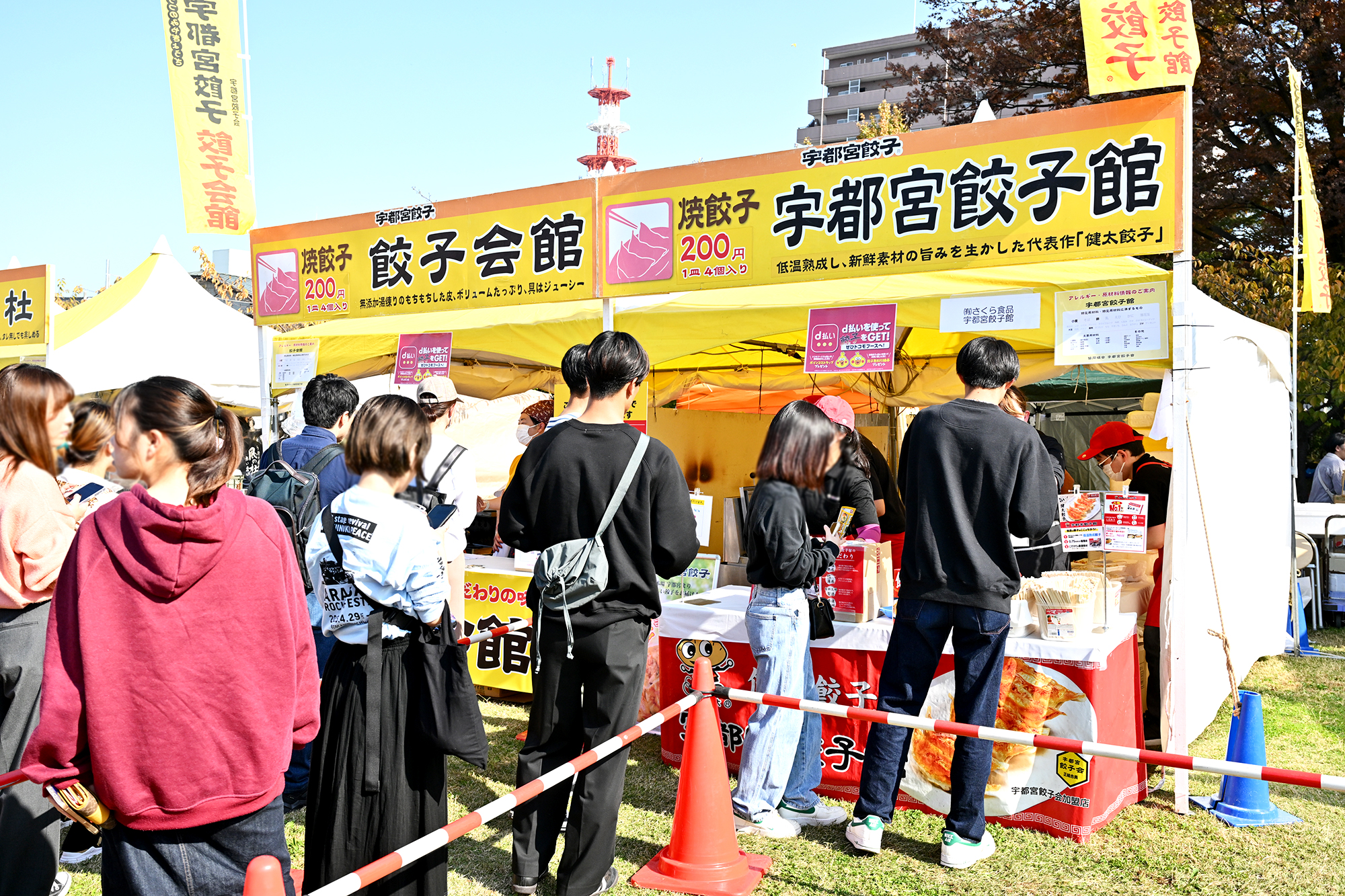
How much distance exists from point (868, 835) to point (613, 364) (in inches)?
76.2

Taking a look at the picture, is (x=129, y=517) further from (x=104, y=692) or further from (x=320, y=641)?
(x=320, y=641)

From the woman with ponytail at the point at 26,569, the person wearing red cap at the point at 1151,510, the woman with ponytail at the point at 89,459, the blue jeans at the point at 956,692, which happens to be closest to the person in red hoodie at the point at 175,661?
the woman with ponytail at the point at 26,569

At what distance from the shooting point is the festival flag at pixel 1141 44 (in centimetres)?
412

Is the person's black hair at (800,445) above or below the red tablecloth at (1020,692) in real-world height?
above

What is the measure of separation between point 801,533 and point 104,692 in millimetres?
2315

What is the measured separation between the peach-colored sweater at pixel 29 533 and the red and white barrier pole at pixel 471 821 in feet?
3.72

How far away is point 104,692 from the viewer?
180 centimetres

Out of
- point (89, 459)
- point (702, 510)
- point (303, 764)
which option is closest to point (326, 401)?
point (89, 459)

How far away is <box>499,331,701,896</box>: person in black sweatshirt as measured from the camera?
3.07 meters

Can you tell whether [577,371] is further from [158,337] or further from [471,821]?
[158,337]

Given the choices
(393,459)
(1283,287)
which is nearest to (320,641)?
(393,459)

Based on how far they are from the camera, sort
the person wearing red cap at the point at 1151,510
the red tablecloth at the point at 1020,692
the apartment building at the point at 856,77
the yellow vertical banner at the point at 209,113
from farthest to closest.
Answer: the apartment building at the point at 856,77 → the yellow vertical banner at the point at 209,113 → the person wearing red cap at the point at 1151,510 → the red tablecloth at the point at 1020,692

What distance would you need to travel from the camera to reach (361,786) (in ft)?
8.47

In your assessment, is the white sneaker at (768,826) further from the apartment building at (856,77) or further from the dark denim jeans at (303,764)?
the apartment building at (856,77)
